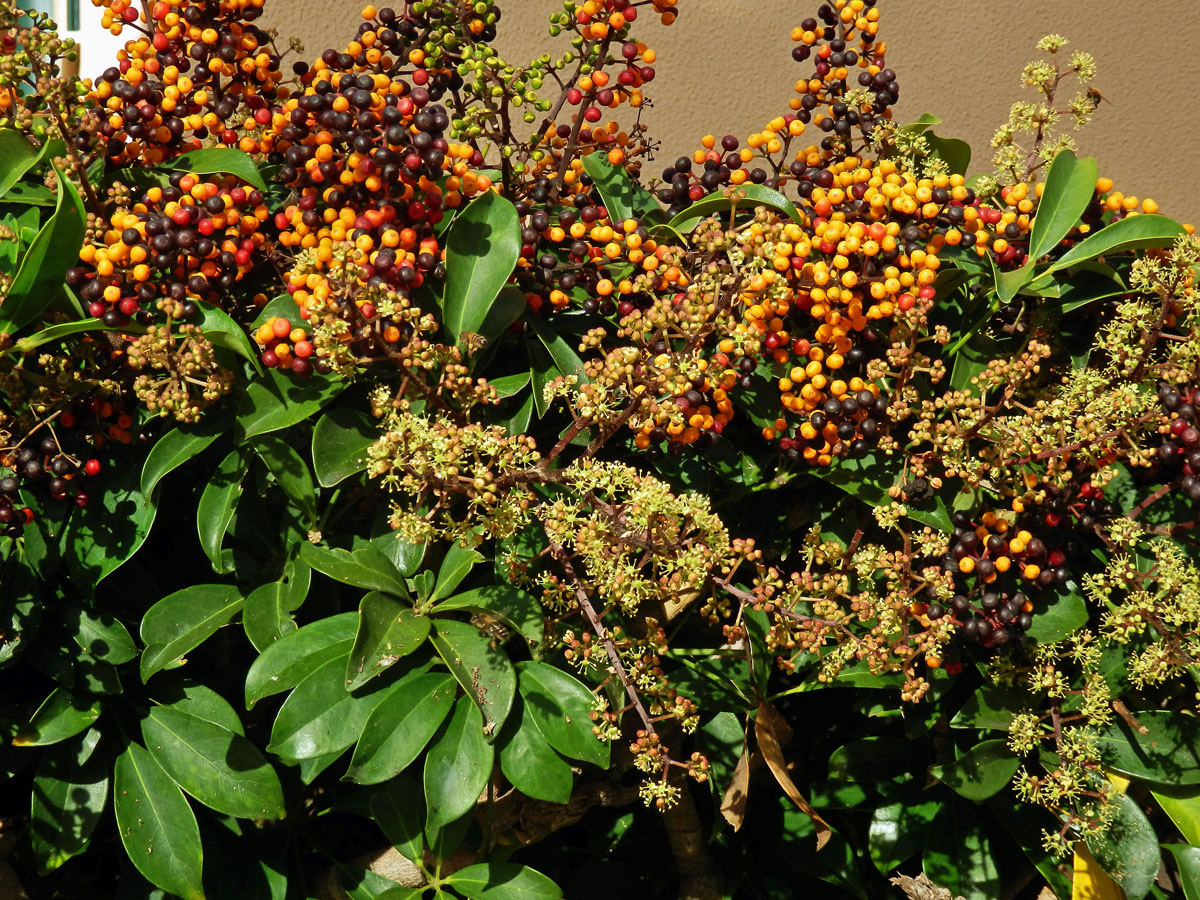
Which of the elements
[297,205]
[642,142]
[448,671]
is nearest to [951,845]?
[448,671]

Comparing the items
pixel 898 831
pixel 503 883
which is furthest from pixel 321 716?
pixel 898 831

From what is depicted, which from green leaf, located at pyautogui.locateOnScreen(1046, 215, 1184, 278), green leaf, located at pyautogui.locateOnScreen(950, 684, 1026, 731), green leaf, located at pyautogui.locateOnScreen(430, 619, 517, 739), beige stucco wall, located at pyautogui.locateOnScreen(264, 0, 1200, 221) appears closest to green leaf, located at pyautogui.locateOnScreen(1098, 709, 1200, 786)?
green leaf, located at pyautogui.locateOnScreen(950, 684, 1026, 731)

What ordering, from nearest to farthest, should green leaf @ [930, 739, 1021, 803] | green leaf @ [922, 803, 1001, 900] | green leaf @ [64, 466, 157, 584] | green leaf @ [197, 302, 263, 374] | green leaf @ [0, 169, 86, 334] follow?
green leaf @ [0, 169, 86, 334], green leaf @ [197, 302, 263, 374], green leaf @ [64, 466, 157, 584], green leaf @ [930, 739, 1021, 803], green leaf @ [922, 803, 1001, 900]

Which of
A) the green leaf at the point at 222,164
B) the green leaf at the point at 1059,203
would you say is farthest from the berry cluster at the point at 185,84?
the green leaf at the point at 1059,203

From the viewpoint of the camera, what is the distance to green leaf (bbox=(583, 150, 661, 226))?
5.11 ft

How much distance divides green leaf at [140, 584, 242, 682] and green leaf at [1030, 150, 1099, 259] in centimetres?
120

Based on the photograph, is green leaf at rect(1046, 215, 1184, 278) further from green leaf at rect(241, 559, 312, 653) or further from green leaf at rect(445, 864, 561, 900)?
green leaf at rect(241, 559, 312, 653)

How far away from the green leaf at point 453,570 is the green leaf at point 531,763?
0.18 meters

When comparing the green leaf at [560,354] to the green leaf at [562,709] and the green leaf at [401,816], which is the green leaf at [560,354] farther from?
the green leaf at [401,816]

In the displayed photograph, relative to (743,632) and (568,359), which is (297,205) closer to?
(568,359)

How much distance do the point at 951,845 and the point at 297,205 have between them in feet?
4.47

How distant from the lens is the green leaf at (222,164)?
4.56 ft

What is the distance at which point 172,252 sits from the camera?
4.40 feet

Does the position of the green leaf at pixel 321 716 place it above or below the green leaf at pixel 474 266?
below
